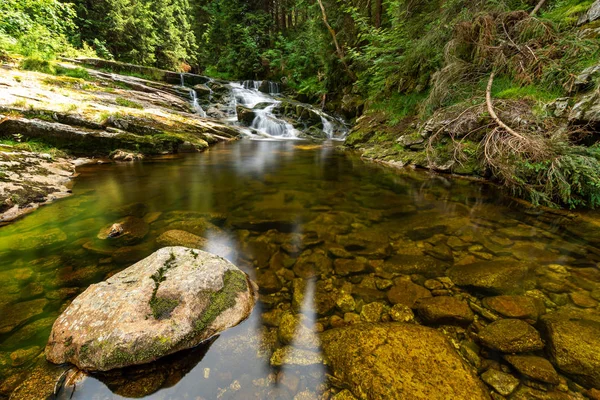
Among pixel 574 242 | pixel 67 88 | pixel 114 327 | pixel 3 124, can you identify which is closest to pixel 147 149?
pixel 3 124

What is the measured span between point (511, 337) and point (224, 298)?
2393 mm

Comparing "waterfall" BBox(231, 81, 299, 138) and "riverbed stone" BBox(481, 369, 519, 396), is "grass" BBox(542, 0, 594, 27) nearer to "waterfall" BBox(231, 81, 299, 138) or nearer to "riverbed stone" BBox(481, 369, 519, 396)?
"riverbed stone" BBox(481, 369, 519, 396)

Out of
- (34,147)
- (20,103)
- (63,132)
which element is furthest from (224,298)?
(20,103)

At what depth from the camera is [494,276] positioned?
2736 millimetres

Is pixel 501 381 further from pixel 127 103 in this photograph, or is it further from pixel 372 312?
pixel 127 103

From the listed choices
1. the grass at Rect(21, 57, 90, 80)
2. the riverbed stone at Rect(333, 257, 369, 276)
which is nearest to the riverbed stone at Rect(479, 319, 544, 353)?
the riverbed stone at Rect(333, 257, 369, 276)

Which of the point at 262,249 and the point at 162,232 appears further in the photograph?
the point at 162,232

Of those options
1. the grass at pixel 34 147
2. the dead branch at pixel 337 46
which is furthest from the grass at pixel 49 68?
the dead branch at pixel 337 46

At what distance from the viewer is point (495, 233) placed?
12.2 ft

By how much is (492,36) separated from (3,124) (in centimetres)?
1331

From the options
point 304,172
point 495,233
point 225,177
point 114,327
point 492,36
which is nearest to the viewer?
point 114,327

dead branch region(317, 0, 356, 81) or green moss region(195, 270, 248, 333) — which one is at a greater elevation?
dead branch region(317, 0, 356, 81)

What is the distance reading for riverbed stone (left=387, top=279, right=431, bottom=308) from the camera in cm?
249

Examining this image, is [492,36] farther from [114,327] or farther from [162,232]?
[114,327]
